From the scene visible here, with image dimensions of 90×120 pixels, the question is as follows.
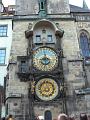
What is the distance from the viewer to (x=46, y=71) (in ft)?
52.9

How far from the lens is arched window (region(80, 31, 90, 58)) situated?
21611 mm

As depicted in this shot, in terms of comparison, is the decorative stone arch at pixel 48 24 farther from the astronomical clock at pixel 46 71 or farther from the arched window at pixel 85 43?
the arched window at pixel 85 43

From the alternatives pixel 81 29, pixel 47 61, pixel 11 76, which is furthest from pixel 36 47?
pixel 81 29

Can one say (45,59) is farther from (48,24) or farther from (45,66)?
(48,24)

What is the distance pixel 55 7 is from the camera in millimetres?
19344

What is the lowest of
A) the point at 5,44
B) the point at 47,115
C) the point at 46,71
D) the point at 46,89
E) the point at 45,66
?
the point at 47,115

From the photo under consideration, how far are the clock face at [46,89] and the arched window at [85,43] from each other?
6.47m

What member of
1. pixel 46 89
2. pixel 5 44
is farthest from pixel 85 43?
pixel 46 89

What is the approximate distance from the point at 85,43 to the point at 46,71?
716cm

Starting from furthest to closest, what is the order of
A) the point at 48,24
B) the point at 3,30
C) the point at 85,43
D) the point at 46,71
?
1. the point at 85,43
2. the point at 3,30
3. the point at 48,24
4. the point at 46,71

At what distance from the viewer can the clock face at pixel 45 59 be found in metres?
16.3

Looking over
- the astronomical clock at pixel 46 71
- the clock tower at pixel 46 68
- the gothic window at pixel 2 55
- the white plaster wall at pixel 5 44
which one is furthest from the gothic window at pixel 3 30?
the astronomical clock at pixel 46 71

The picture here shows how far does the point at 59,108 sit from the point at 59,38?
4.83m

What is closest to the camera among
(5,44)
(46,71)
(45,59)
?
(46,71)
